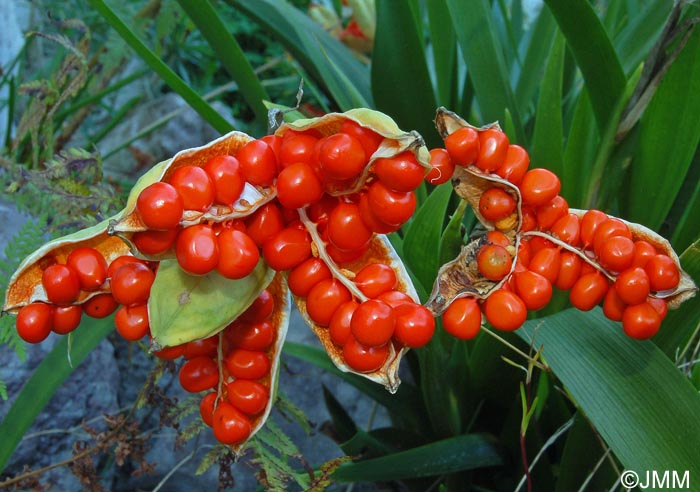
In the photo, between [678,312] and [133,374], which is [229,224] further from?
[133,374]

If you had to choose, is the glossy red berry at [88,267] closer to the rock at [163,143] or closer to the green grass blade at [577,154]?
the green grass blade at [577,154]

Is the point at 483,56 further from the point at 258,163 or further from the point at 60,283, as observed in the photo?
the point at 60,283

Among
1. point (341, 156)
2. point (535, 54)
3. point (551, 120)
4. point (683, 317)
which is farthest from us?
point (535, 54)

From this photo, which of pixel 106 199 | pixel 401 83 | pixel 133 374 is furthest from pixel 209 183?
pixel 133 374

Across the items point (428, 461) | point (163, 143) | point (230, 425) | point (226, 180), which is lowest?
point (163, 143)

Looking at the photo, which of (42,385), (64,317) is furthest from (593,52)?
(42,385)

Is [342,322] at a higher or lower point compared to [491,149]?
lower

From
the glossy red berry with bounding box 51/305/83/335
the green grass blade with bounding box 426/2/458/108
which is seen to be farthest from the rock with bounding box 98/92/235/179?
the glossy red berry with bounding box 51/305/83/335

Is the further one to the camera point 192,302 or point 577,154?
point 577,154
